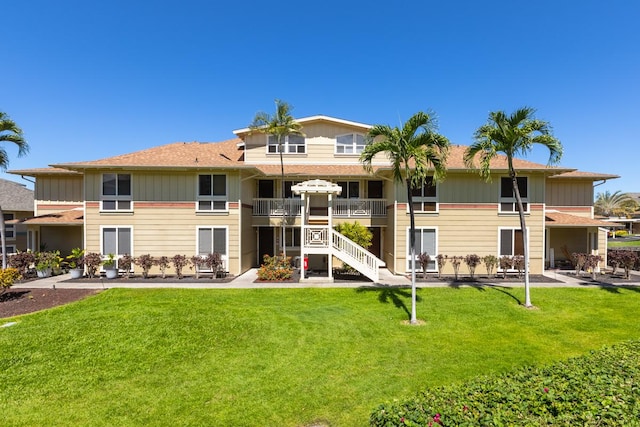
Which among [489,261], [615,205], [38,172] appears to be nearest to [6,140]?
[38,172]

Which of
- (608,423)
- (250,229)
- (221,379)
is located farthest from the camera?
(250,229)

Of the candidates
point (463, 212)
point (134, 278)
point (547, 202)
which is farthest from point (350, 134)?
point (134, 278)

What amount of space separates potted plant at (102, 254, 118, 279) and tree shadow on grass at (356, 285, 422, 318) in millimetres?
11833

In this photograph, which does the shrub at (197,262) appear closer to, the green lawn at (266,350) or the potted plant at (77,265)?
the green lawn at (266,350)

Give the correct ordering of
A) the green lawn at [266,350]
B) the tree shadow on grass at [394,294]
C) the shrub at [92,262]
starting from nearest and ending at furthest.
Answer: the green lawn at [266,350], the tree shadow on grass at [394,294], the shrub at [92,262]

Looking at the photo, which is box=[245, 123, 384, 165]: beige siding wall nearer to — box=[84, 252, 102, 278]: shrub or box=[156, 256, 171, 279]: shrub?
box=[156, 256, 171, 279]: shrub

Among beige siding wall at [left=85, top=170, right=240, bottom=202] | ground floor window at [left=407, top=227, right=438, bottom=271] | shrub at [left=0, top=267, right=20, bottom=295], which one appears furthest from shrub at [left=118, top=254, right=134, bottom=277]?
ground floor window at [left=407, top=227, right=438, bottom=271]

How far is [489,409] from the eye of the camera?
3.59 metres

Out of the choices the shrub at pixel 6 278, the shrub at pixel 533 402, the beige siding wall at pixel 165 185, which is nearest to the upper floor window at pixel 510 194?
the shrub at pixel 533 402

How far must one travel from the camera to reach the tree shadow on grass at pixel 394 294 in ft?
35.0

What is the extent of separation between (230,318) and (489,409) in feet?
24.2

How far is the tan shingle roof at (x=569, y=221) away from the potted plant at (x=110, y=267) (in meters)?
22.4

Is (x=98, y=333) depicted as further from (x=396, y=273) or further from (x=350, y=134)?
(x=350, y=134)

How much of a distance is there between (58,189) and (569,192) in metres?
31.3
